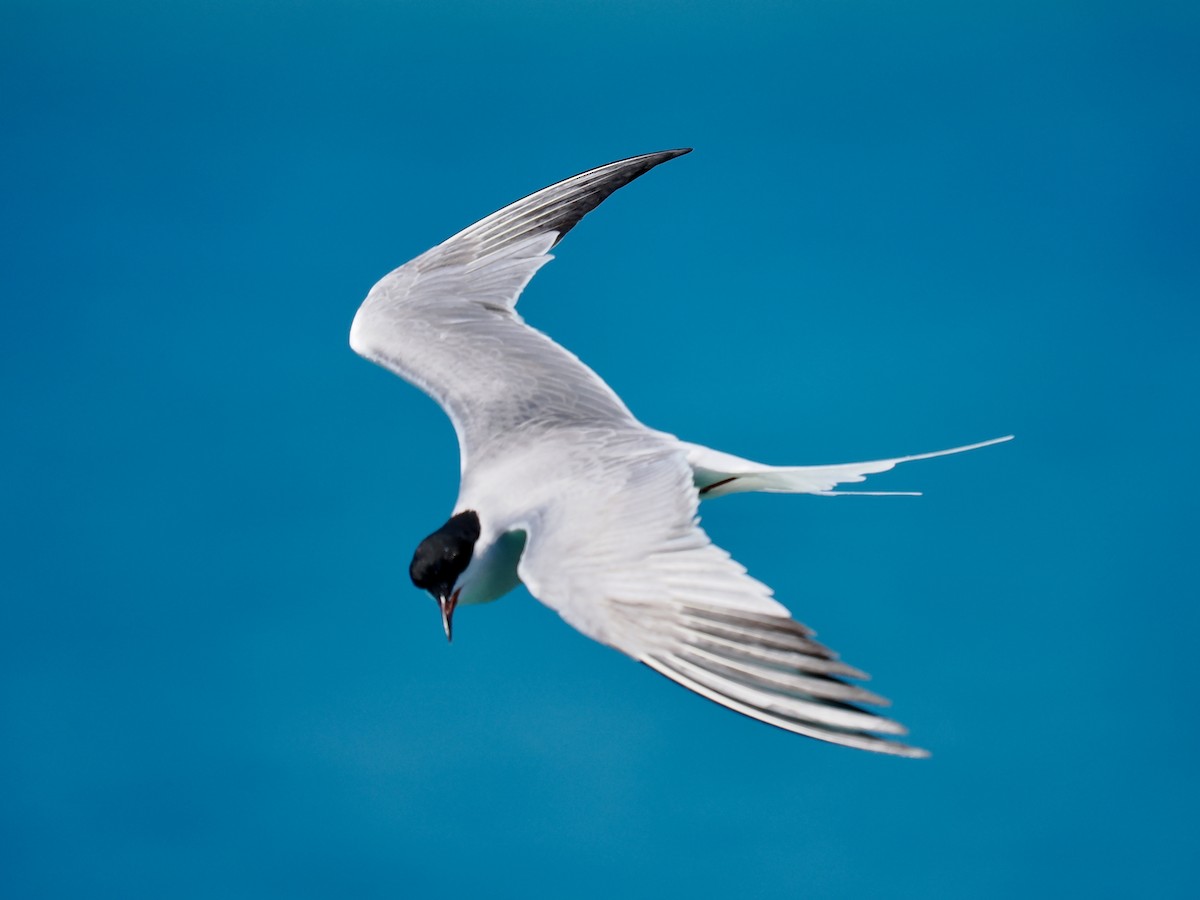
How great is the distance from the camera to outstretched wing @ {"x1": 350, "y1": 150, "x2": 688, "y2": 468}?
2973 millimetres

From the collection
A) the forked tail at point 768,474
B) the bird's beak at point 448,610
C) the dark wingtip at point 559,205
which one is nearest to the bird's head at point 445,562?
the bird's beak at point 448,610

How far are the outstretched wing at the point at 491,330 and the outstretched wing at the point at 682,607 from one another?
49 cm

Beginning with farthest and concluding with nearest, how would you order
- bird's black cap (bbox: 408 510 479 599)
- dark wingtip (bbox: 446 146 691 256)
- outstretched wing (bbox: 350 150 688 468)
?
1. dark wingtip (bbox: 446 146 691 256)
2. outstretched wing (bbox: 350 150 688 468)
3. bird's black cap (bbox: 408 510 479 599)

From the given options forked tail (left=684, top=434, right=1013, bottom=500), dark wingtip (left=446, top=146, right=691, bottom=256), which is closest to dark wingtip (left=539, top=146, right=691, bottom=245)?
dark wingtip (left=446, top=146, right=691, bottom=256)

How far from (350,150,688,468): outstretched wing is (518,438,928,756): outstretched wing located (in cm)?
49

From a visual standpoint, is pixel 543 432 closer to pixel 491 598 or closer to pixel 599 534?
pixel 491 598

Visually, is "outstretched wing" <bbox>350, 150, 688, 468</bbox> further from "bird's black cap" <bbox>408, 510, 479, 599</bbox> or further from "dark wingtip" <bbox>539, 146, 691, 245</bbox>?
"bird's black cap" <bbox>408, 510, 479, 599</bbox>

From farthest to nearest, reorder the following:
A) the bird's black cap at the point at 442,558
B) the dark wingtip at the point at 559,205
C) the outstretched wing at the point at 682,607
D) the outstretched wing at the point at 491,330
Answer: the dark wingtip at the point at 559,205
the outstretched wing at the point at 491,330
the bird's black cap at the point at 442,558
the outstretched wing at the point at 682,607

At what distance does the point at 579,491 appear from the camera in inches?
99.3

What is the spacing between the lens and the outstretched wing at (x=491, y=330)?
2.97 metres

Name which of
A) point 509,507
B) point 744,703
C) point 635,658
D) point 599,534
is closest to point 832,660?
point 744,703

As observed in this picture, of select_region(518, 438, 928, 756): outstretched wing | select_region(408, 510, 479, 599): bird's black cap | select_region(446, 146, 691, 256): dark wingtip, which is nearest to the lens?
select_region(518, 438, 928, 756): outstretched wing

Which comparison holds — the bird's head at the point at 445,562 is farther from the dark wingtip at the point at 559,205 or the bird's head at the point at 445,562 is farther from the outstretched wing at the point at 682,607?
the dark wingtip at the point at 559,205

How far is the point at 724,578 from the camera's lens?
2.13 metres
